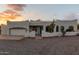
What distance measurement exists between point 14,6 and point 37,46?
3.09ft

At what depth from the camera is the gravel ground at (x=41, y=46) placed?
26281 millimetres

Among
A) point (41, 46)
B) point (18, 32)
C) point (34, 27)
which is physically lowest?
point (41, 46)

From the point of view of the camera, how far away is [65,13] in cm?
2623

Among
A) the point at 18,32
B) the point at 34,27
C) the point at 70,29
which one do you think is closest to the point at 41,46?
the point at 34,27

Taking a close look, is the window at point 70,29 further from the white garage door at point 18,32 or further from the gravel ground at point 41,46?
the white garage door at point 18,32

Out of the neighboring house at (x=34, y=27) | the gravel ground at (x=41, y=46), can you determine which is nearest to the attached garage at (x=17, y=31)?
the neighboring house at (x=34, y=27)

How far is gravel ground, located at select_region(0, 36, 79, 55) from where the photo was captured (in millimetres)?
26281

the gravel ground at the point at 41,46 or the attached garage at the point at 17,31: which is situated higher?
the attached garage at the point at 17,31

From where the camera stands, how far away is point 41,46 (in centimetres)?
2631

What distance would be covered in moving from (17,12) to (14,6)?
163 mm

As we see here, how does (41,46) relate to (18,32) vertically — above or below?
below

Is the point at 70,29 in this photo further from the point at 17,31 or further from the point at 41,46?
the point at 17,31

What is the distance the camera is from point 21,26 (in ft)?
86.2

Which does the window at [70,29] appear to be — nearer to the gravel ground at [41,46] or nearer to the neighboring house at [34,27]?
the neighboring house at [34,27]
